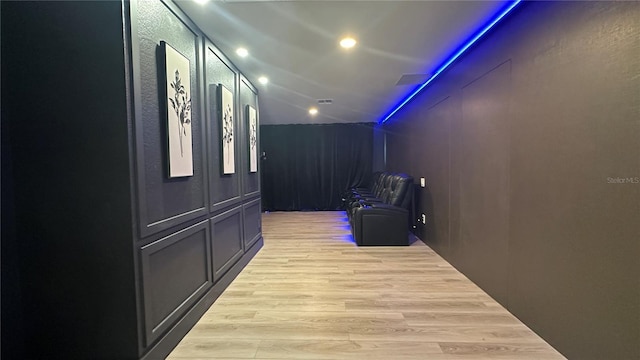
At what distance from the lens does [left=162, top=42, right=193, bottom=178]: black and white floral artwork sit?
70.9 inches

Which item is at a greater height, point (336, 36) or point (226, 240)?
point (336, 36)

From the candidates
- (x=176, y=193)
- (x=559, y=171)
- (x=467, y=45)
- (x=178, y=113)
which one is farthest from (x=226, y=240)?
(x=467, y=45)

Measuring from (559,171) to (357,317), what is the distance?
1.63 metres

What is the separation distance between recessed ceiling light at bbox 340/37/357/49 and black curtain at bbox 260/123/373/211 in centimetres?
503

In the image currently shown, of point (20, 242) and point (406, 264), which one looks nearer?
point (20, 242)

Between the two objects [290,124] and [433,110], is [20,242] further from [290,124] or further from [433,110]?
[290,124]

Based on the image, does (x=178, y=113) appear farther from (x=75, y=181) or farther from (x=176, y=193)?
(x=75, y=181)

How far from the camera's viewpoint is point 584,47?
1.50 metres

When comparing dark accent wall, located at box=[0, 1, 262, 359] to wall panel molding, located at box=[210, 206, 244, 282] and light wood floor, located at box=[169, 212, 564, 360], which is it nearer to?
light wood floor, located at box=[169, 212, 564, 360]

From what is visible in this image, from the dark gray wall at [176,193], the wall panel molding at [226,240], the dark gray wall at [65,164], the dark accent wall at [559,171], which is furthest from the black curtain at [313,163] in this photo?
the dark gray wall at [65,164]

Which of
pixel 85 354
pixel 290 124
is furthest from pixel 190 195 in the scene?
pixel 290 124

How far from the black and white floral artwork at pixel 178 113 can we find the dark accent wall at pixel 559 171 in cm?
235

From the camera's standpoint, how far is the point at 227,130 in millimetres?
2844

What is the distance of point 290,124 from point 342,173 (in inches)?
76.1
